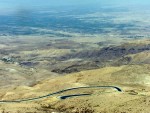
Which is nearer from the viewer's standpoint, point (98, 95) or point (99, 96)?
point (99, 96)

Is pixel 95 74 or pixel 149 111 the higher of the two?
pixel 149 111

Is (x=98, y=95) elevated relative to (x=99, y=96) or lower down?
lower down

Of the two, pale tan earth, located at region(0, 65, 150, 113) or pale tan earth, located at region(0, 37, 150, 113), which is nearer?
pale tan earth, located at region(0, 65, 150, 113)

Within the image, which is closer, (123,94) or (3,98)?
(123,94)

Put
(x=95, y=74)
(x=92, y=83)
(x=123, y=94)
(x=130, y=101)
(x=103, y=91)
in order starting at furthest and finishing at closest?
(x=95, y=74) < (x=92, y=83) < (x=103, y=91) < (x=123, y=94) < (x=130, y=101)

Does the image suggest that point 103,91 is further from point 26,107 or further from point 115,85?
point 26,107

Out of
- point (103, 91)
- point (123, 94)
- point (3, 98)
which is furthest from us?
point (3, 98)

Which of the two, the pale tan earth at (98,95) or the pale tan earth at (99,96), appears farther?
the pale tan earth at (98,95)

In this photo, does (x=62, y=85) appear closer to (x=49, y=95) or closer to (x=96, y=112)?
(x=49, y=95)

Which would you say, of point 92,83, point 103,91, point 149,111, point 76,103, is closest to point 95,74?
point 92,83
